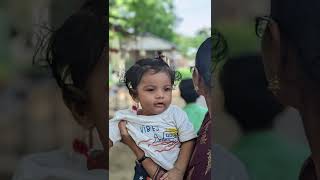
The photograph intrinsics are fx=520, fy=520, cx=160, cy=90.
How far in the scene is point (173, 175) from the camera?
125 inches

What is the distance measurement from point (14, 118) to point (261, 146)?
60.4 inches

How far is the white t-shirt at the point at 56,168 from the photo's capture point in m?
3.23

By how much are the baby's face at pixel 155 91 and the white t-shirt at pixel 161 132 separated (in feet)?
0.18

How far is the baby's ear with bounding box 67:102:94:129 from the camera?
3.21m

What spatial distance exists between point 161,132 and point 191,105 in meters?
0.24

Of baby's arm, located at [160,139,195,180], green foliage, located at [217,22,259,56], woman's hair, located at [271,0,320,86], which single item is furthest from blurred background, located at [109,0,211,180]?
woman's hair, located at [271,0,320,86]

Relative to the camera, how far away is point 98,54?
10.4 ft

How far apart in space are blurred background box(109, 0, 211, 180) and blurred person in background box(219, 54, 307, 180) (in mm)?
213

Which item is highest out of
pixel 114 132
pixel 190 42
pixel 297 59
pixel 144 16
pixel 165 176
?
pixel 144 16

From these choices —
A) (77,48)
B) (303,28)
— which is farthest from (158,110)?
(303,28)

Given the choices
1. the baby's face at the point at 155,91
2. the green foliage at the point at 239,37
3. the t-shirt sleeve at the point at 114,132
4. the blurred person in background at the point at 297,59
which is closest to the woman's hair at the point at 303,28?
the blurred person in background at the point at 297,59

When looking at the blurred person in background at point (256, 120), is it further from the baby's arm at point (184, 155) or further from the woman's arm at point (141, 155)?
the woman's arm at point (141, 155)

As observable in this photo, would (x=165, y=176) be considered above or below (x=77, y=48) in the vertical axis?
below

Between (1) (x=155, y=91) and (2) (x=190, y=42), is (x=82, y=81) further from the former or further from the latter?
(2) (x=190, y=42)
